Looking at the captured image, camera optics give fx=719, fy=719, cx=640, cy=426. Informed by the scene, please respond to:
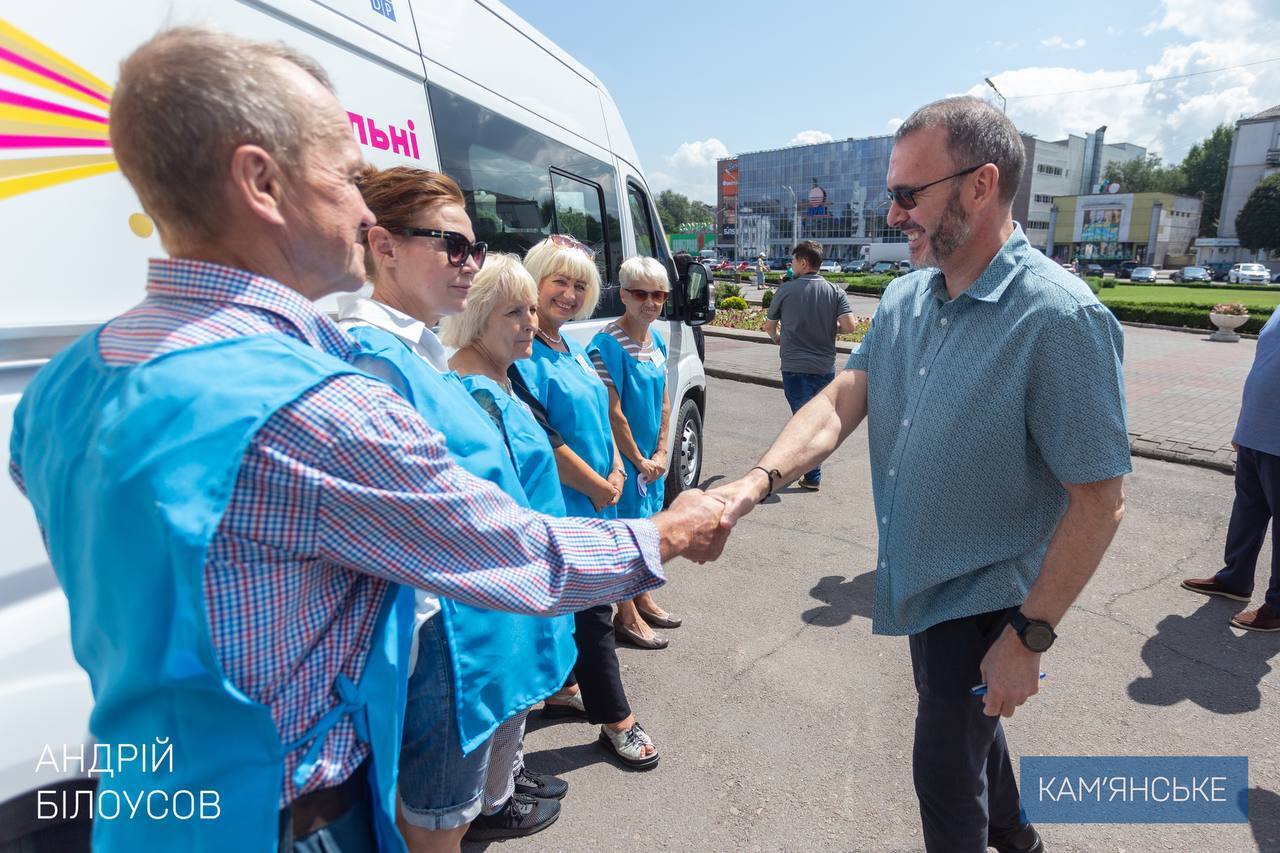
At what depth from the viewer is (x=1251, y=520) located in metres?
4.08

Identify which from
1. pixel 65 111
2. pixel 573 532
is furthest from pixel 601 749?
pixel 65 111

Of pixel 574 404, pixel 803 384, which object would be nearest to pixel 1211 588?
pixel 803 384

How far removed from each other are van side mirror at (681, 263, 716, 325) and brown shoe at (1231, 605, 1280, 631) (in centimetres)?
376

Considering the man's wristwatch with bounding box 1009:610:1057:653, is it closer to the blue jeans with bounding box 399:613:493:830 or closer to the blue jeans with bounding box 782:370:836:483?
the blue jeans with bounding box 399:613:493:830

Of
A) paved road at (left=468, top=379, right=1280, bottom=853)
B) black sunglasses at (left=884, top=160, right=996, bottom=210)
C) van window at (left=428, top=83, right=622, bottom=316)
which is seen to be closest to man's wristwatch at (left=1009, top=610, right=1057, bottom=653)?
black sunglasses at (left=884, top=160, right=996, bottom=210)

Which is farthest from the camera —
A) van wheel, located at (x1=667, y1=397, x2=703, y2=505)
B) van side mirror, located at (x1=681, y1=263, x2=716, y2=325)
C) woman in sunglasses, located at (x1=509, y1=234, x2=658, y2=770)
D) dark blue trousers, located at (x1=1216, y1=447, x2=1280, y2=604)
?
van side mirror, located at (x1=681, y1=263, x2=716, y2=325)

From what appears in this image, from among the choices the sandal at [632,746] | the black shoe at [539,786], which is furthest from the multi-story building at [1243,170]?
the black shoe at [539,786]

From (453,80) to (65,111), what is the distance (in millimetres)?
1817

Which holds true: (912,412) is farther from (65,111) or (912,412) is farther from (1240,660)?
(1240,660)

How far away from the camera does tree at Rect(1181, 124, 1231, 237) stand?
275ft

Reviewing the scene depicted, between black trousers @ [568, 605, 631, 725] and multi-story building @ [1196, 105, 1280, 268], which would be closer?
black trousers @ [568, 605, 631, 725]

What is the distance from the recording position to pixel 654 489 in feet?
13.1

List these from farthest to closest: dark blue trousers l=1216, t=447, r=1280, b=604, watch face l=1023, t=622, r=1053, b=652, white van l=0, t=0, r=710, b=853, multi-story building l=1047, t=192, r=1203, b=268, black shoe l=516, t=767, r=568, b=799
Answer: multi-story building l=1047, t=192, r=1203, b=268 → dark blue trousers l=1216, t=447, r=1280, b=604 → black shoe l=516, t=767, r=568, b=799 → watch face l=1023, t=622, r=1053, b=652 → white van l=0, t=0, r=710, b=853

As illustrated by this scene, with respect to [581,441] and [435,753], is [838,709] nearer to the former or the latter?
[581,441]
